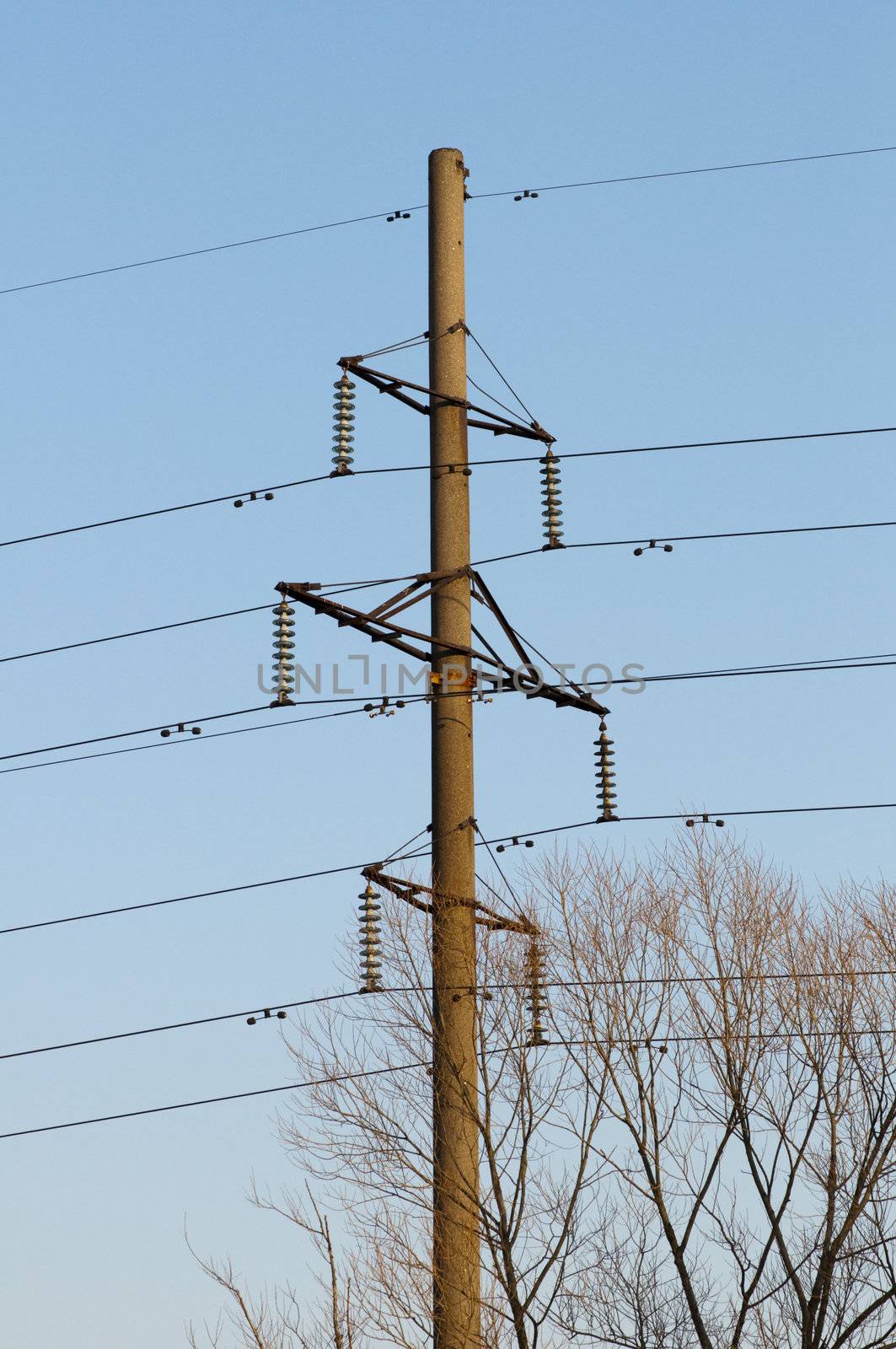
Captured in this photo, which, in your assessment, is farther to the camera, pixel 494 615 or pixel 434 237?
pixel 434 237

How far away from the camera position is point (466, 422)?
1736 centimetres

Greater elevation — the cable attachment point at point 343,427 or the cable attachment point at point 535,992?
the cable attachment point at point 343,427

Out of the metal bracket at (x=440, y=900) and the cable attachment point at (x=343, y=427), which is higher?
the cable attachment point at (x=343, y=427)

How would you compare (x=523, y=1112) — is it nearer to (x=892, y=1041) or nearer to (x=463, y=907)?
(x=463, y=907)

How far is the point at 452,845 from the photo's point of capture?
15.4 meters

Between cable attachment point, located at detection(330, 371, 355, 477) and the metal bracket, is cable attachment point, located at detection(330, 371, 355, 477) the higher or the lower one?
the higher one

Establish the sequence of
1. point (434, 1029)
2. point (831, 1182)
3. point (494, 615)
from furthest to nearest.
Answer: point (831, 1182)
point (494, 615)
point (434, 1029)

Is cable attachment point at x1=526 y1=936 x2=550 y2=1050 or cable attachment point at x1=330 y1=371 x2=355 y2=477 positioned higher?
cable attachment point at x1=330 y1=371 x2=355 y2=477

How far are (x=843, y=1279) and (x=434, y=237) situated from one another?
13.1 meters

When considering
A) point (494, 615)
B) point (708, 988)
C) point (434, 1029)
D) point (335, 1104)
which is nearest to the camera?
point (434, 1029)

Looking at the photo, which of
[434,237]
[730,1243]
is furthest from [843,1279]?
[434,237]

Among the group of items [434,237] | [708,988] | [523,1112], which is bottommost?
[523,1112]

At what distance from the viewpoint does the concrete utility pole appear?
46.8ft

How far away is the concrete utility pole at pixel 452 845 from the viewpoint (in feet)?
46.8
